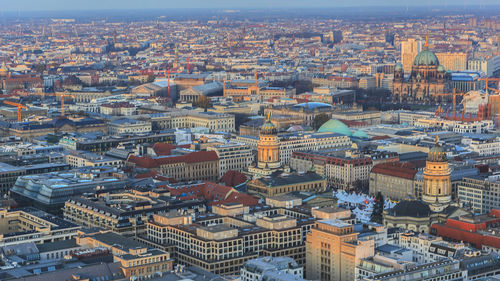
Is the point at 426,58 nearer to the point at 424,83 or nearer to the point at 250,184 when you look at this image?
the point at 424,83

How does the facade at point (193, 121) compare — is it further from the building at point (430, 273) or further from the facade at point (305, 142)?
the building at point (430, 273)

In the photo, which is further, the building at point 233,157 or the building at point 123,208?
the building at point 233,157

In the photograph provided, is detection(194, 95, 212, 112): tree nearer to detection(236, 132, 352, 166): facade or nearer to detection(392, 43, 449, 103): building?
detection(236, 132, 352, 166): facade

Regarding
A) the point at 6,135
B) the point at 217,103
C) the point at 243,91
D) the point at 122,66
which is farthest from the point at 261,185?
the point at 122,66

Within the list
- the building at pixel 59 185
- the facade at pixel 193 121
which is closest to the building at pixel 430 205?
the building at pixel 59 185

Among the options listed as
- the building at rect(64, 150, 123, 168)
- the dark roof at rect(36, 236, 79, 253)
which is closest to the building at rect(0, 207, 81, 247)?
the dark roof at rect(36, 236, 79, 253)

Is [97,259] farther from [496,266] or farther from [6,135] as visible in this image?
[6,135]

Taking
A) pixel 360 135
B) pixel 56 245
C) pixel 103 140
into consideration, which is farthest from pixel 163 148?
pixel 56 245
